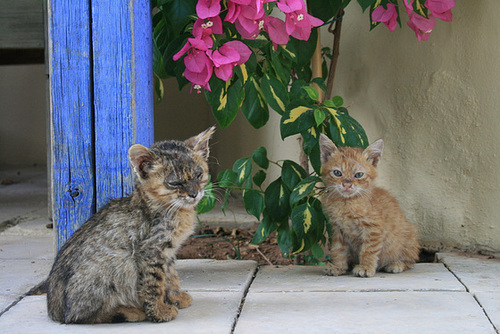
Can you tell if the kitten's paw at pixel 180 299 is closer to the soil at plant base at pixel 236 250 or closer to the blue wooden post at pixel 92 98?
the blue wooden post at pixel 92 98

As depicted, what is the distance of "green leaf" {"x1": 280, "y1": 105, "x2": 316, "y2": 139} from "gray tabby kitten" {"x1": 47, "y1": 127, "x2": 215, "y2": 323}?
61cm

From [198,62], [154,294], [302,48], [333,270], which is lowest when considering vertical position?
[333,270]

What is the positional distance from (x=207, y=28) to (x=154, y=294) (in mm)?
1266

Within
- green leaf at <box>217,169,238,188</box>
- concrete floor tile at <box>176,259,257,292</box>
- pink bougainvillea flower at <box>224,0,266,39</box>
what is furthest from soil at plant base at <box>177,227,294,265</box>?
pink bougainvillea flower at <box>224,0,266,39</box>

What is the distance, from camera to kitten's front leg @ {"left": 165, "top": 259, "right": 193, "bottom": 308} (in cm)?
264

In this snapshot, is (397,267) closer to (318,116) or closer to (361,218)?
(361,218)

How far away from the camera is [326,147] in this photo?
3334 mm

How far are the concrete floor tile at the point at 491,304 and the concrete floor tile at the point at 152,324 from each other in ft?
3.43

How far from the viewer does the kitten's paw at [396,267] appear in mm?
3293

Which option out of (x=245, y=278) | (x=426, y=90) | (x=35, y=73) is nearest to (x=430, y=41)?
(x=426, y=90)

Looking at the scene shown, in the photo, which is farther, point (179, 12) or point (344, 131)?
point (344, 131)

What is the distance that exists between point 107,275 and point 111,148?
714 mm

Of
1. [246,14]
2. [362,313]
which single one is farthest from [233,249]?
[246,14]

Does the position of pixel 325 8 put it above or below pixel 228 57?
above
